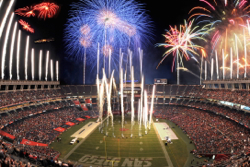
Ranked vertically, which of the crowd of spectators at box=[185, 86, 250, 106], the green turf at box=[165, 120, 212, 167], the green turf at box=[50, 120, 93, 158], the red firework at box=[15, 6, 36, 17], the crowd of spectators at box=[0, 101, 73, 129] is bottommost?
the green turf at box=[165, 120, 212, 167]

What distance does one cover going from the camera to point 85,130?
50.9 m

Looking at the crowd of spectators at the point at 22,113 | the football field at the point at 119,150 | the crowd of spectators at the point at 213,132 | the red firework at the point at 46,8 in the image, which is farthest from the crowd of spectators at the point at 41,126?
the crowd of spectators at the point at 213,132

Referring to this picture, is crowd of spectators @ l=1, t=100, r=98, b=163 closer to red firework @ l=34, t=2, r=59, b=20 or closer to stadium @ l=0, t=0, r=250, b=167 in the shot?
stadium @ l=0, t=0, r=250, b=167

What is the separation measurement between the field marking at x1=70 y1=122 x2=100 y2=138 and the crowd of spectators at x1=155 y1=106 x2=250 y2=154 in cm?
2642

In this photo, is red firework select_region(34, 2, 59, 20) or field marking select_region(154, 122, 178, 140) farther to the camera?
field marking select_region(154, 122, 178, 140)

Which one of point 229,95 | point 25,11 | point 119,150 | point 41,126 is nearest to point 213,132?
point 229,95

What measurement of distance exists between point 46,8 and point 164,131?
148 feet

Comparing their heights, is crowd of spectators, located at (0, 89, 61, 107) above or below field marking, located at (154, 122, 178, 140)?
above

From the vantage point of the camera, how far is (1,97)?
4528cm

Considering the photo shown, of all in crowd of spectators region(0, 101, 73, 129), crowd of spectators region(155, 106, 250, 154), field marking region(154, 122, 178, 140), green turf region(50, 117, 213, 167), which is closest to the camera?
green turf region(50, 117, 213, 167)

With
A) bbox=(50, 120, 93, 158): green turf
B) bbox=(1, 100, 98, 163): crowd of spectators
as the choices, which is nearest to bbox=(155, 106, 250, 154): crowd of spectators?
bbox=(50, 120, 93, 158): green turf

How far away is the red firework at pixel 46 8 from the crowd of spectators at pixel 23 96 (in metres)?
23.3

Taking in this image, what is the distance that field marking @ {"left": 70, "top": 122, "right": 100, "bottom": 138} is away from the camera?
46688mm

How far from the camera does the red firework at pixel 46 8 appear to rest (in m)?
44.0
